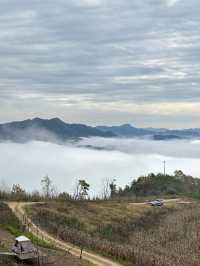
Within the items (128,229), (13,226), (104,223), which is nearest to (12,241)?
(13,226)

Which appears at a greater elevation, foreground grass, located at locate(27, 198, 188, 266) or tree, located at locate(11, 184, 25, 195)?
tree, located at locate(11, 184, 25, 195)

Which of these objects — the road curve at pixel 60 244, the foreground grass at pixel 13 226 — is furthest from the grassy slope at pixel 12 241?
the road curve at pixel 60 244

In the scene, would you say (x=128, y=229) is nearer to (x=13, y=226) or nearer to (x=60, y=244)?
(x=13, y=226)

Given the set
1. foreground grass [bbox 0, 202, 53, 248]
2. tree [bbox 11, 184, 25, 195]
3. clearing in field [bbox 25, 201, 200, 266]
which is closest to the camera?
foreground grass [bbox 0, 202, 53, 248]

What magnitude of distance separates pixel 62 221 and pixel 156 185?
85.1 m

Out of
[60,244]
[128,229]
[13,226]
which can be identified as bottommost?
[60,244]

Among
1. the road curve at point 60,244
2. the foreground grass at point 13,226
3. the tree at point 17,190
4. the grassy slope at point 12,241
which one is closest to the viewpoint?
the grassy slope at point 12,241

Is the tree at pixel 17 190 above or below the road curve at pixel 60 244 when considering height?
above

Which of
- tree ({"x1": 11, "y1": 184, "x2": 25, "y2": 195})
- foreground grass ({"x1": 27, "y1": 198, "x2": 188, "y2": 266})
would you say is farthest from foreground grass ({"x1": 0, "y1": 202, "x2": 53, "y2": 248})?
tree ({"x1": 11, "y1": 184, "x2": 25, "y2": 195})

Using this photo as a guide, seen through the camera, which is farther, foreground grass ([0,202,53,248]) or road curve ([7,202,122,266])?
foreground grass ([0,202,53,248])

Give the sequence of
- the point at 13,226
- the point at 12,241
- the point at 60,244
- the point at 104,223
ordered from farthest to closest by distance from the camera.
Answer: the point at 104,223 → the point at 13,226 → the point at 60,244 → the point at 12,241

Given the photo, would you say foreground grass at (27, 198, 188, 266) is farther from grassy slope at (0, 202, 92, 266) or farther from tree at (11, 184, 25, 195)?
tree at (11, 184, 25, 195)

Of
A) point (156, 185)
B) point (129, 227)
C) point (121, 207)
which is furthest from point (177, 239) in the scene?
point (156, 185)

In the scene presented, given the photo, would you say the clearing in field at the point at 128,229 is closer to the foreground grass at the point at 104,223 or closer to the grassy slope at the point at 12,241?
the foreground grass at the point at 104,223
